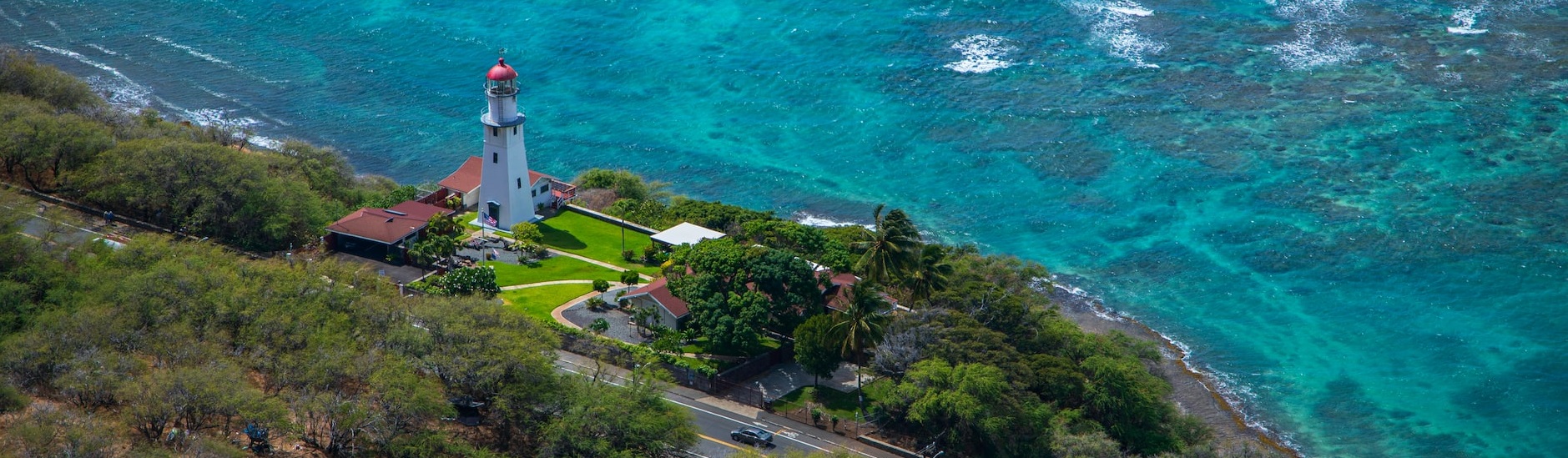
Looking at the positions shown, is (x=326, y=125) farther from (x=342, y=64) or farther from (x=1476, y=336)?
(x=1476, y=336)

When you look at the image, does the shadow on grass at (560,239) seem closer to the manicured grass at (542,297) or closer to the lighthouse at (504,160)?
the lighthouse at (504,160)

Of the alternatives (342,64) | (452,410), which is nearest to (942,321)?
(452,410)

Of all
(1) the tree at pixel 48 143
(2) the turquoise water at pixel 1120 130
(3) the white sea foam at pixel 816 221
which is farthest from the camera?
(3) the white sea foam at pixel 816 221

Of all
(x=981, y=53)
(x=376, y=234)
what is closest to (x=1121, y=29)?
(x=981, y=53)

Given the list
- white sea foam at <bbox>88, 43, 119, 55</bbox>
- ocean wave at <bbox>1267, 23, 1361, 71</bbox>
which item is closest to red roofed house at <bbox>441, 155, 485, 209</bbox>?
white sea foam at <bbox>88, 43, 119, 55</bbox>

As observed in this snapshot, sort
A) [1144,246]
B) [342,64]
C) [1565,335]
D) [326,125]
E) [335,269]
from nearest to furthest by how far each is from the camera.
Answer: [335,269] → [1565,335] → [1144,246] → [326,125] → [342,64]

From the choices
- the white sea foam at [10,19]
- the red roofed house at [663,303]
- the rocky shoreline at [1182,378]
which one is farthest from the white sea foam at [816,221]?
the white sea foam at [10,19]

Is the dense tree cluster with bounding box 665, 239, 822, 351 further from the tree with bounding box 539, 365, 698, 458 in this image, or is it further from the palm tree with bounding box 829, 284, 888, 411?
the tree with bounding box 539, 365, 698, 458
